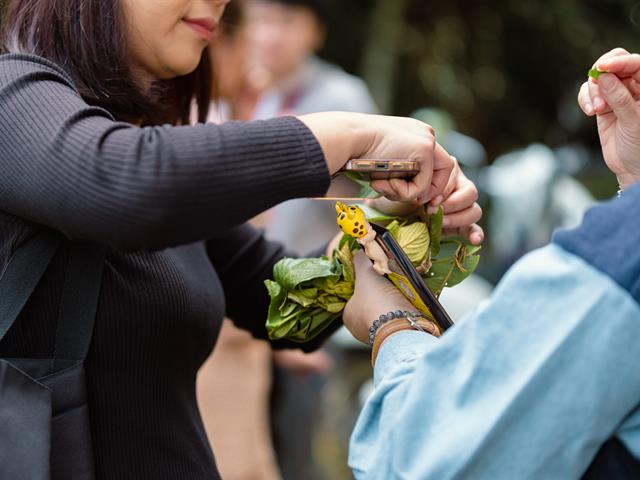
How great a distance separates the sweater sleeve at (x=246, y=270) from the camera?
2221 millimetres

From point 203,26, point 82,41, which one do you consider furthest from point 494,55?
point 82,41

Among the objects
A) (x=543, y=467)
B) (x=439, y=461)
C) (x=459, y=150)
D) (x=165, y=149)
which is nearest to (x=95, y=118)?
(x=165, y=149)

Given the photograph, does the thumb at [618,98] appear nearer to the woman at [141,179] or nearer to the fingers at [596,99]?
the fingers at [596,99]

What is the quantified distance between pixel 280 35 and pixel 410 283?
3.42 m

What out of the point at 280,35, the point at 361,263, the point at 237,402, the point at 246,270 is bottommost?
the point at 237,402

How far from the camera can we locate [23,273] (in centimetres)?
156

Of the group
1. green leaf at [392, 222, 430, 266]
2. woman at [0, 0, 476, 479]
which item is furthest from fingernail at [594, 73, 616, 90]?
green leaf at [392, 222, 430, 266]

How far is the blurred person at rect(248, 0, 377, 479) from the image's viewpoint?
434 centimetres

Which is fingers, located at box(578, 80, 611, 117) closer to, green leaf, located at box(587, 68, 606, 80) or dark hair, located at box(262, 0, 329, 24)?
green leaf, located at box(587, 68, 606, 80)

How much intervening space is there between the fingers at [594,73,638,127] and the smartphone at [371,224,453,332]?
16.8 inches

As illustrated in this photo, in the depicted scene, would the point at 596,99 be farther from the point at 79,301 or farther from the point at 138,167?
the point at 79,301

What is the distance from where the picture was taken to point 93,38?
1.72m

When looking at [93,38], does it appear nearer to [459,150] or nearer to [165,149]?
[165,149]

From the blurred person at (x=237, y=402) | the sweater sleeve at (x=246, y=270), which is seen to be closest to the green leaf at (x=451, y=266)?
the sweater sleeve at (x=246, y=270)
